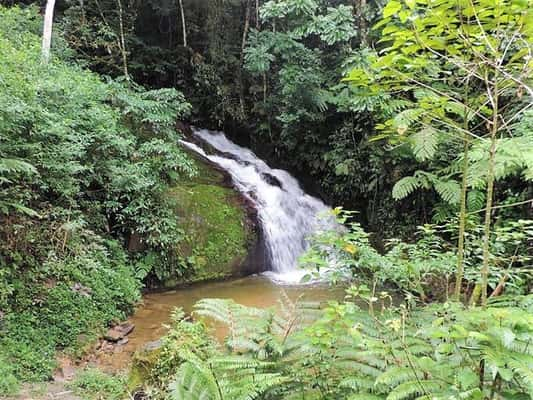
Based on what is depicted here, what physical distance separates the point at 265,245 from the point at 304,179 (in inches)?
116

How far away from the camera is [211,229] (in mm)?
7523

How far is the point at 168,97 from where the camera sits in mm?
7816

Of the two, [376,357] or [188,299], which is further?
[188,299]

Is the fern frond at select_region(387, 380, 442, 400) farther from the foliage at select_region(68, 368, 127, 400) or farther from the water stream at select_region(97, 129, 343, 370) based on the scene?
the foliage at select_region(68, 368, 127, 400)

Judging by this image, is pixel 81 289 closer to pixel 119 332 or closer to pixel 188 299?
pixel 119 332

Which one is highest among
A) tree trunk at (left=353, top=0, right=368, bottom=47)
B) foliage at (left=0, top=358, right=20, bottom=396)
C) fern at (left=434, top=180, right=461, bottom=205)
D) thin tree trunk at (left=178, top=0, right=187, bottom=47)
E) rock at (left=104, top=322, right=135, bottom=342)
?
thin tree trunk at (left=178, top=0, right=187, bottom=47)

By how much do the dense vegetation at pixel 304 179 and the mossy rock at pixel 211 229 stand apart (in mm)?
67

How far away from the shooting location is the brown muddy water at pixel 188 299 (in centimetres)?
462

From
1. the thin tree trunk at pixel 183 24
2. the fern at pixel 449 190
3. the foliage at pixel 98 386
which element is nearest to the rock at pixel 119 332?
the foliage at pixel 98 386

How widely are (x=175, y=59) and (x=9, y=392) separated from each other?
10958 mm

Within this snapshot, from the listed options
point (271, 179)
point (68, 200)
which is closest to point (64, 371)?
point (68, 200)

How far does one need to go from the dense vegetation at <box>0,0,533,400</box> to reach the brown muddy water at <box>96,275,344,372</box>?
0.31 metres

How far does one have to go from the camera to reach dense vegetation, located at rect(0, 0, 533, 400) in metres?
1.74

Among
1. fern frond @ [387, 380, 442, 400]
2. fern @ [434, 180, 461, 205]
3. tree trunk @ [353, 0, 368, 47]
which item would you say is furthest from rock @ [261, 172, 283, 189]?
fern frond @ [387, 380, 442, 400]
